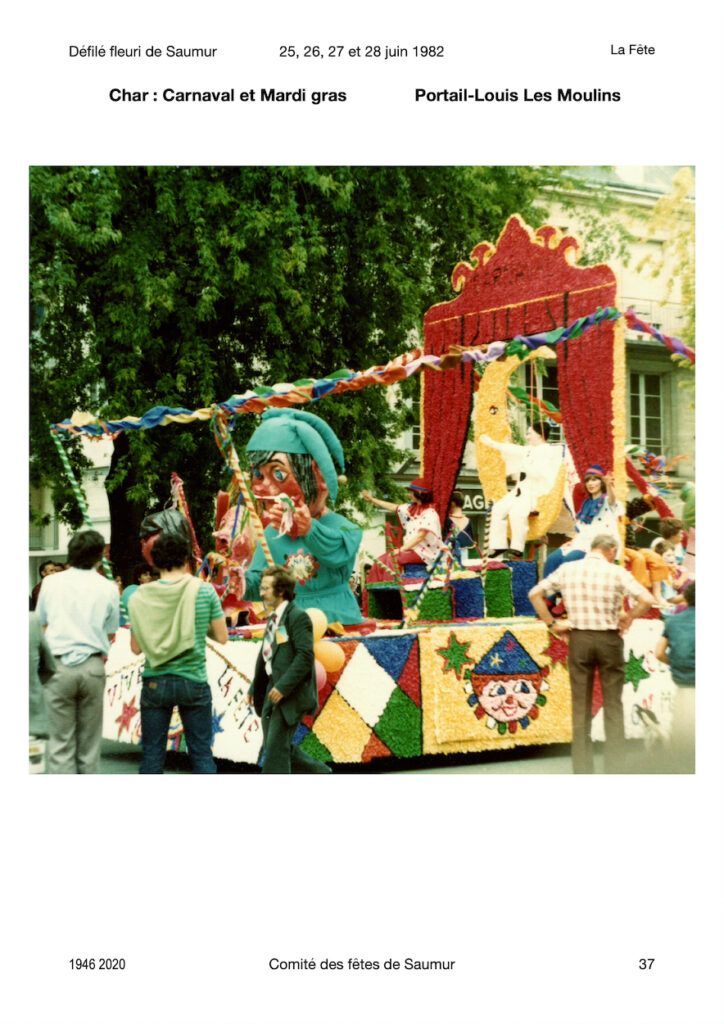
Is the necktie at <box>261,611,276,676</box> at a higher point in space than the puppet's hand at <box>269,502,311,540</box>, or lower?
lower

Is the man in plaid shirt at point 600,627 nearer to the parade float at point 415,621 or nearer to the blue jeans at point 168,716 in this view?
the parade float at point 415,621

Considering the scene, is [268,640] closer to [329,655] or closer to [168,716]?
[168,716]

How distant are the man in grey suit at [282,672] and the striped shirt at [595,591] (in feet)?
4.76

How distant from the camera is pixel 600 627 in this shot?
20.2 feet

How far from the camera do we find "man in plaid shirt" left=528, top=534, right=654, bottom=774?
6102 millimetres

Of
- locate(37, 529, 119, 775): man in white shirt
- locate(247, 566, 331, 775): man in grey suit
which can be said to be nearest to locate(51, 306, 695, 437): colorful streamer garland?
locate(247, 566, 331, 775): man in grey suit

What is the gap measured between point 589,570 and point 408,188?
5.92 metres

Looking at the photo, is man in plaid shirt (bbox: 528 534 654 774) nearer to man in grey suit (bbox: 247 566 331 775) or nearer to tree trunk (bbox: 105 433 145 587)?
man in grey suit (bbox: 247 566 331 775)

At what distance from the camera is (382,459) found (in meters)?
12.5

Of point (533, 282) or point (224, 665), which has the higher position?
point (533, 282)

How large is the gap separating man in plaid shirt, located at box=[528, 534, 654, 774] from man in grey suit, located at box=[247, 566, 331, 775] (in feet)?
4.58

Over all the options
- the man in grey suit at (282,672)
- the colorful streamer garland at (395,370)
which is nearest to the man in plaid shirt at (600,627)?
the colorful streamer garland at (395,370)

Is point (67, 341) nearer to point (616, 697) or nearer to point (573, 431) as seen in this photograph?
point (573, 431)
